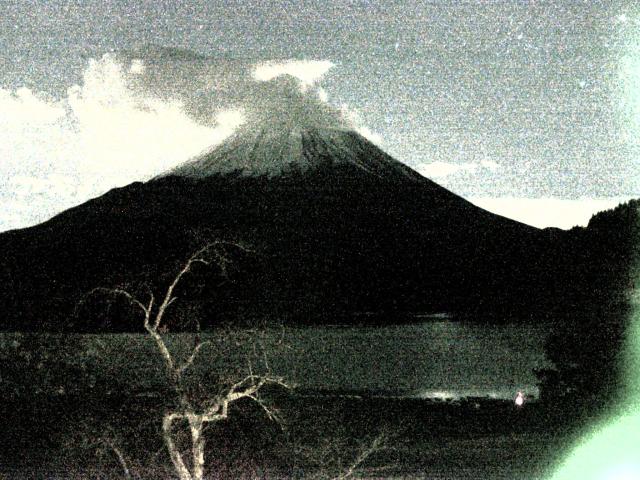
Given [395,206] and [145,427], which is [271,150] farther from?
[145,427]

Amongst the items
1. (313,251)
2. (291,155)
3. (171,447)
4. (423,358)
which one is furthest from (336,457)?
(291,155)

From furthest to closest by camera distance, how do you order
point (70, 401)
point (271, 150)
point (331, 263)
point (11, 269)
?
point (271, 150) → point (331, 263) → point (11, 269) → point (70, 401)

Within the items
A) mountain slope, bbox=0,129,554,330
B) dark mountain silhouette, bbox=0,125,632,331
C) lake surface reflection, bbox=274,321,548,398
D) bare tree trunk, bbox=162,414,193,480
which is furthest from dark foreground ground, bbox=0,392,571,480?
dark mountain silhouette, bbox=0,125,632,331

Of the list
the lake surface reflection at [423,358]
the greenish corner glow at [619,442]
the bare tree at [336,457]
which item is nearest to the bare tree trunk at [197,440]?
the bare tree at [336,457]

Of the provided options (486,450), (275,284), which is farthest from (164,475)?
(275,284)

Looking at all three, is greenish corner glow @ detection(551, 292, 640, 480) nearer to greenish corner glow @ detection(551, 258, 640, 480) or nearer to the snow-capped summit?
greenish corner glow @ detection(551, 258, 640, 480)

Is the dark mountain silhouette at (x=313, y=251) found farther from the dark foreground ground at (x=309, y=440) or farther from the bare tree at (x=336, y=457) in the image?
the bare tree at (x=336, y=457)

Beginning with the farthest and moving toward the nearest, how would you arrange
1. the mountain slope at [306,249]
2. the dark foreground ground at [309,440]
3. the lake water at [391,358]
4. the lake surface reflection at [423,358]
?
1. the mountain slope at [306,249]
2. the lake surface reflection at [423,358]
3. the lake water at [391,358]
4. the dark foreground ground at [309,440]
